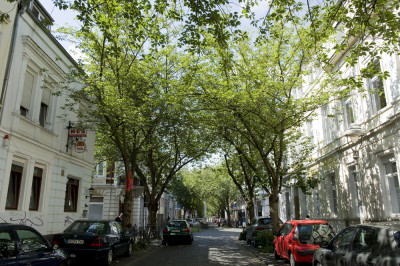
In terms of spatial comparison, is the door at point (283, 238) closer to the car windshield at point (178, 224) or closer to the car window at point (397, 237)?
the car window at point (397, 237)

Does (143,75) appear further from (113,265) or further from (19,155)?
(113,265)

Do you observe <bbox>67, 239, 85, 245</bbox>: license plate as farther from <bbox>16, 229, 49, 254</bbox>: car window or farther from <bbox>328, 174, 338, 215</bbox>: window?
<bbox>328, 174, 338, 215</bbox>: window

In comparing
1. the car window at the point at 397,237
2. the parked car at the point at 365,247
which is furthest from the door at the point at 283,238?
the car window at the point at 397,237

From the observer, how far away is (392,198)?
1253cm

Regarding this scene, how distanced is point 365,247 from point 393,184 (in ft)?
27.1

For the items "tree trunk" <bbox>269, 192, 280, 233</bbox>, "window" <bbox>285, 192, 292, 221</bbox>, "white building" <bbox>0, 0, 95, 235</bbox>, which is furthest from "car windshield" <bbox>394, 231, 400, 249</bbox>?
"window" <bbox>285, 192, 292, 221</bbox>

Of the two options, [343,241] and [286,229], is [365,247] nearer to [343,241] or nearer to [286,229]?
[343,241]

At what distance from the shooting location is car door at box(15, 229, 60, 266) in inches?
226

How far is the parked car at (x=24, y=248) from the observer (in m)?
5.43

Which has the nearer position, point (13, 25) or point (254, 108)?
point (13, 25)

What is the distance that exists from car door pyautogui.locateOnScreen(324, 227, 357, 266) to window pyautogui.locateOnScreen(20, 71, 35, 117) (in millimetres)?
12226

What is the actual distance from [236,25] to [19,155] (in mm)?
9640

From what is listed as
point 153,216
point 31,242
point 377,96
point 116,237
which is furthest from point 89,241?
point 153,216

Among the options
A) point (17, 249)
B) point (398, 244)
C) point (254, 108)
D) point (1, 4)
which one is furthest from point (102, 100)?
point (398, 244)
